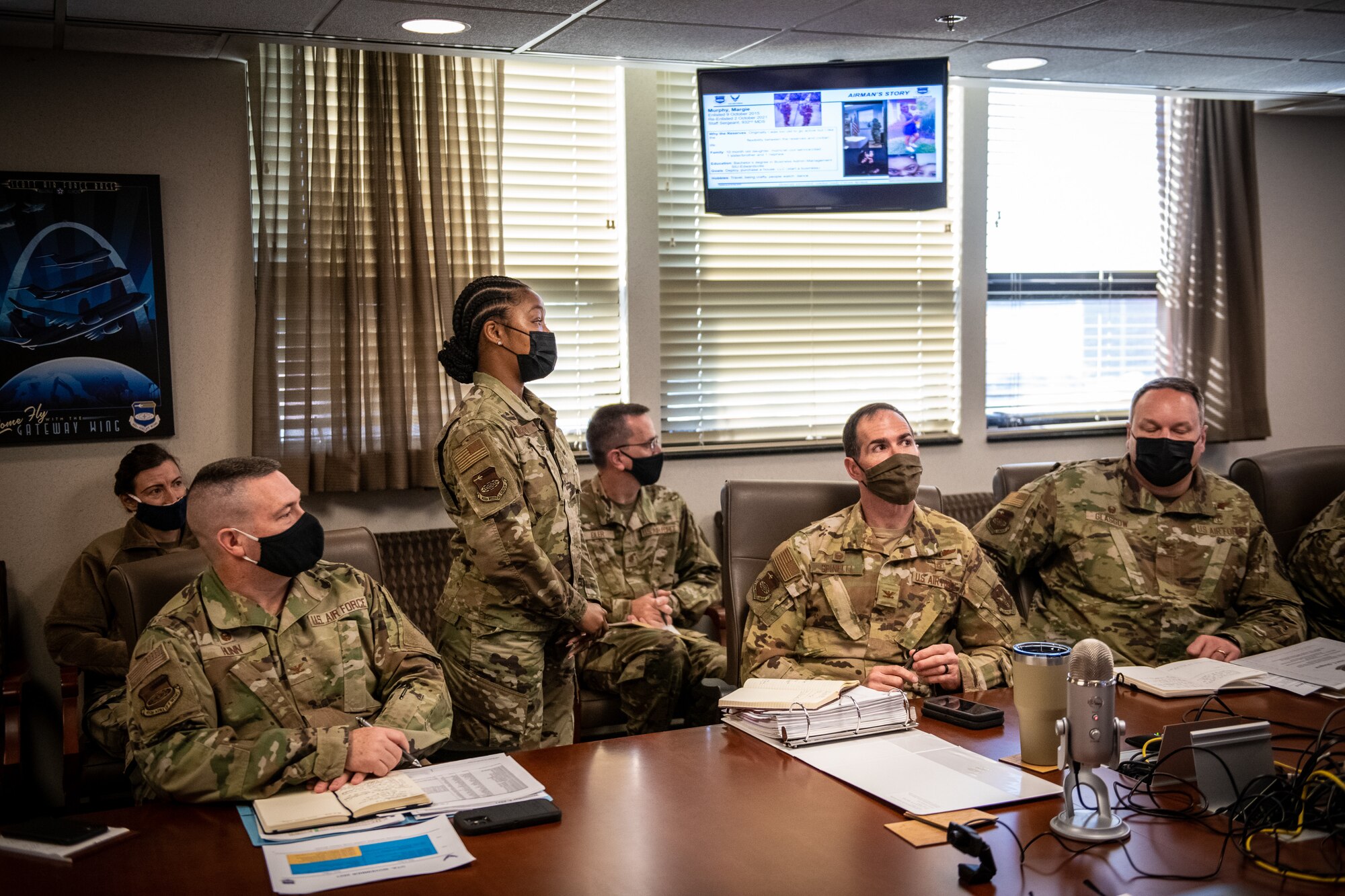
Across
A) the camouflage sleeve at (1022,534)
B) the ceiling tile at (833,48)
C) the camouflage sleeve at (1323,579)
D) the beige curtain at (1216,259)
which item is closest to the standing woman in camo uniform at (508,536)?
the camouflage sleeve at (1022,534)

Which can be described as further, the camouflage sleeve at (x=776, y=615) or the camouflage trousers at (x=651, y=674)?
the camouflage trousers at (x=651, y=674)

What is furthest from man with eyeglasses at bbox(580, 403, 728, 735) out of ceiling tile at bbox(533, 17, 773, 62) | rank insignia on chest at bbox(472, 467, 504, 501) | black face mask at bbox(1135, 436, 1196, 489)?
black face mask at bbox(1135, 436, 1196, 489)

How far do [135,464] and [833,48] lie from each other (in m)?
2.82

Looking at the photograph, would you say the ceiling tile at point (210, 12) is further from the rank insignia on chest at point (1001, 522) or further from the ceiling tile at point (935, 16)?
the rank insignia on chest at point (1001, 522)

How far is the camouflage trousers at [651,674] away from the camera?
3.87 m

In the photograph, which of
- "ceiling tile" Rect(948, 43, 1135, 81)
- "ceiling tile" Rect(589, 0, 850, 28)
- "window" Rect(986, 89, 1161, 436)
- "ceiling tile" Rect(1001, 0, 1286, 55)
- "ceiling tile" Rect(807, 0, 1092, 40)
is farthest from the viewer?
"window" Rect(986, 89, 1161, 436)

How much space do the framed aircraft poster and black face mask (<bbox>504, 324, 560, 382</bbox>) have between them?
5.68 ft

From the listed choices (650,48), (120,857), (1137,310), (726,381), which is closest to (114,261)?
(650,48)

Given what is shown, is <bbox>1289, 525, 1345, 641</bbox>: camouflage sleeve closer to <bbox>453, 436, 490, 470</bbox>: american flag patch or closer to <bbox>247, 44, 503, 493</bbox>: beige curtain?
<bbox>453, 436, 490, 470</bbox>: american flag patch

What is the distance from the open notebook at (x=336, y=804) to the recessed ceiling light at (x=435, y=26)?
2.43 m

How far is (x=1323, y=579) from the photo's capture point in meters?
3.50

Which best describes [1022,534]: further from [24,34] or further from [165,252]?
[24,34]

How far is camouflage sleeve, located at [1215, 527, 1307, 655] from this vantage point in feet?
10.1

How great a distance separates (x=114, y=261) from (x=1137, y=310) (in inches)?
184
